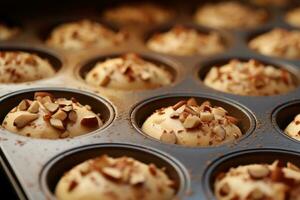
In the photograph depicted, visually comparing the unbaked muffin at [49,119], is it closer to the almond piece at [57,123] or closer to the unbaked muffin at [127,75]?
the almond piece at [57,123]

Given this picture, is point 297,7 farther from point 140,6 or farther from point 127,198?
point 127,198

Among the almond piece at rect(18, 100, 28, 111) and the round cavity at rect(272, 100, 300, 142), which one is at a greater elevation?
the round cavity at rect(272, 100, 300, 142)

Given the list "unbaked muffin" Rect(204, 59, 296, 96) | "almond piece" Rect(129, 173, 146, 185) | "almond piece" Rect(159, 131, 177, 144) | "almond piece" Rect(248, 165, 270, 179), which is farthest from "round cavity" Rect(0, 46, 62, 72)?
"almond piece" Rect(248, 165, 270, 179)

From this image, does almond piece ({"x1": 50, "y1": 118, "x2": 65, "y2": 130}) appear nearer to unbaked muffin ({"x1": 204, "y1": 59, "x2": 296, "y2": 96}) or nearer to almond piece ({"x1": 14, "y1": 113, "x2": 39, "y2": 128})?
almond piece ({"x1": 14, "y1": 113, "x2": 39, "y2": 128})

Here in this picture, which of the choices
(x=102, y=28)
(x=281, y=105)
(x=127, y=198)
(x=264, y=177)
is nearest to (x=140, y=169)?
(x=127, y=198)

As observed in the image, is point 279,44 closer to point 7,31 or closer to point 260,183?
point 260,183

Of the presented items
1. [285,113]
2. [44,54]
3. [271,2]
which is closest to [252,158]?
[285,113]
